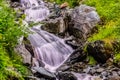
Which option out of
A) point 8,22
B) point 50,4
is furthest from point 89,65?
point 50,4

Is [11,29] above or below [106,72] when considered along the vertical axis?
above

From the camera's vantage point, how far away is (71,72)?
40.9 ft

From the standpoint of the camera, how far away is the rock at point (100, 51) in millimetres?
13680

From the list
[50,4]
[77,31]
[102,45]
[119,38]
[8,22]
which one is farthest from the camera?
[50,4]

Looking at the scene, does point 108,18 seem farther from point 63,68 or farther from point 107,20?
point 63,68

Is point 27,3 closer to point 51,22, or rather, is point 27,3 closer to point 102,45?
point 51,22

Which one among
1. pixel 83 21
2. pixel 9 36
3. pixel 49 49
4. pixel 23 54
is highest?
pixel 9 36

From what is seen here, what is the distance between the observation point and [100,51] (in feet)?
45.0

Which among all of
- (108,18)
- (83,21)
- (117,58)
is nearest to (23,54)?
(117,58)

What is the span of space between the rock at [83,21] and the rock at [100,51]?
9.83 feet

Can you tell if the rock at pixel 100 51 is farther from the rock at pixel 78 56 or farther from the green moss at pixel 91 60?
the rock at pixel 78 56

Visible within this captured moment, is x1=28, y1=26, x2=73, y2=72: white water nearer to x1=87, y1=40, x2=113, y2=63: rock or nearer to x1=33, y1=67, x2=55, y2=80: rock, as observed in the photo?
x1=87, y1=40, x2=113, y2=63: rock

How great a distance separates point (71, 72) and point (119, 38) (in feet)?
10.8

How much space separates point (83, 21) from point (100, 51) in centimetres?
408
